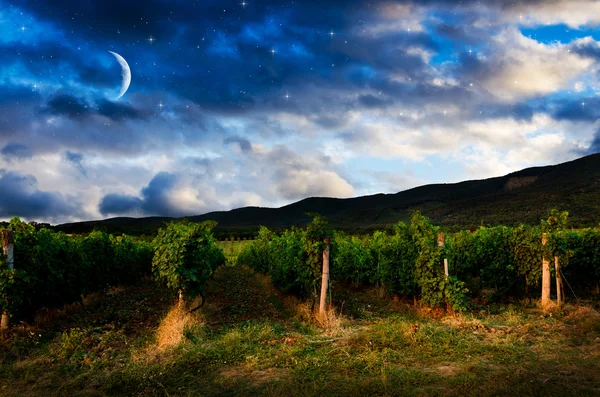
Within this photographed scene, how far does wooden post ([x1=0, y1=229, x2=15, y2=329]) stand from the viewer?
1045 centimetres

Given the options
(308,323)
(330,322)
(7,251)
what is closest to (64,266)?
(7,251)

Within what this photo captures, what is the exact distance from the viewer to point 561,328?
35.1 feet

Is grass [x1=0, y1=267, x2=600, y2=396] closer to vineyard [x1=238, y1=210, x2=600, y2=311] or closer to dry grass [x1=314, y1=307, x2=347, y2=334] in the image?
dry grass [x1=314, y1=307, x2=347, y2=334]

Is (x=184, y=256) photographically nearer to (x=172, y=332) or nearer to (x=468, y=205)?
(x=172, y=332)

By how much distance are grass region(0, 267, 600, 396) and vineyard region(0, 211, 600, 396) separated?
0.13 feet

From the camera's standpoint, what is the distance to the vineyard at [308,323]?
7.05m

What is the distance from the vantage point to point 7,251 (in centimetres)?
1068

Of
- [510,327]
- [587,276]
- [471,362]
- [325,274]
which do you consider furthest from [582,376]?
[587,276]

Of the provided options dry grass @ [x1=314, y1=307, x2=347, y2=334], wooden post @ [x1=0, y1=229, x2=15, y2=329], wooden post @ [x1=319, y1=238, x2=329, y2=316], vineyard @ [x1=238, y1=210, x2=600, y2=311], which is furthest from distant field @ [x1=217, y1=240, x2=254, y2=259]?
wooden post @ [x1=0, y1=229, x2=15, y2=329]

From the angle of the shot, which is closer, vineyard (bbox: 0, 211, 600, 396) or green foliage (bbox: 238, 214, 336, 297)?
vineyard (bbox: 0, 211, 600, 396)

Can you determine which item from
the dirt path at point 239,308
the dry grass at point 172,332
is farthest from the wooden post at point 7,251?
the dirt path at point 239,308

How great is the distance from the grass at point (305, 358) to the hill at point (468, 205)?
37164 millimetres

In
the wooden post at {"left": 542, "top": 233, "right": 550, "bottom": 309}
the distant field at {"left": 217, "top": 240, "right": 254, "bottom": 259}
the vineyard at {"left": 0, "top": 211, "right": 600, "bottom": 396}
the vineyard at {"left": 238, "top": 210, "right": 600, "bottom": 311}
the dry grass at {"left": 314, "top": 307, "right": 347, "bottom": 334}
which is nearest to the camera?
the vineyard at {"left": 0, "top": 211, "right": 600, "bottom": 396}

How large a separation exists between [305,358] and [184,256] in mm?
6160
